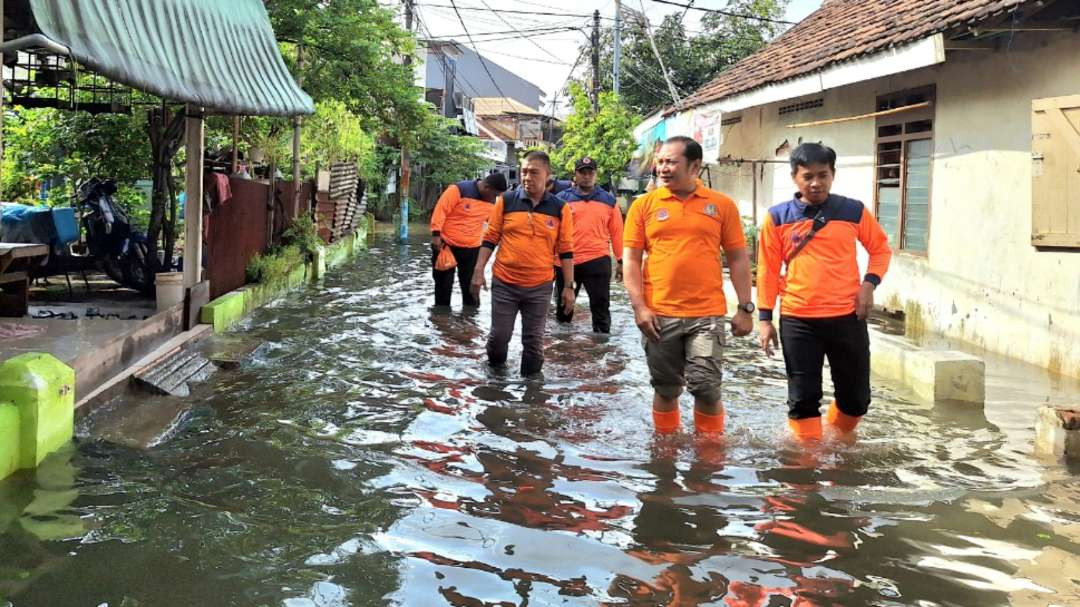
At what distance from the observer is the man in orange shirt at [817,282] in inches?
202

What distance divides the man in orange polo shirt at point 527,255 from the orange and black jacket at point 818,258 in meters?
2.39

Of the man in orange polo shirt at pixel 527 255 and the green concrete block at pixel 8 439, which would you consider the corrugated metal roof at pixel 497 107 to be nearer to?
the man in orange polo shirt at pixel 527 255

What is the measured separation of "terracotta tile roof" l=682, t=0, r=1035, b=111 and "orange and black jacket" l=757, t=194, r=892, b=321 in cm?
376

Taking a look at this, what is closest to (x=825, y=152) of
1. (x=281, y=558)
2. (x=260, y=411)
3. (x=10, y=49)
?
(x=281, y=558)

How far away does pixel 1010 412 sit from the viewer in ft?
21.4

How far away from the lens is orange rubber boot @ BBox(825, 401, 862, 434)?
17.9 ft

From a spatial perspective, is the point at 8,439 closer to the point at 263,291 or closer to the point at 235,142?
the point at 263,291

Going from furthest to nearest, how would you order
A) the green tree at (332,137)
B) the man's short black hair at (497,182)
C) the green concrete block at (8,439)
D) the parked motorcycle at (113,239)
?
the green tree at (332,137) < the man's short black hair at (497,182) < the parked motorcycle at (113,239) < the green concrete block at (8,439)

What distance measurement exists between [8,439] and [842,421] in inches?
186

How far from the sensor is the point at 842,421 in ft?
18.1

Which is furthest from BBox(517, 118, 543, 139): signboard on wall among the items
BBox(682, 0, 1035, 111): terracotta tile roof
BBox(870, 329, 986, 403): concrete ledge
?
BBox(870, 329, 986, 403): concrete ledge

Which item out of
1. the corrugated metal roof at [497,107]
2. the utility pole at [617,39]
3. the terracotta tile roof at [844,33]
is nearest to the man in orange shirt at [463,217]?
the terracotta tile roof at [844,33]

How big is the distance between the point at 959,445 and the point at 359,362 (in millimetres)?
4936

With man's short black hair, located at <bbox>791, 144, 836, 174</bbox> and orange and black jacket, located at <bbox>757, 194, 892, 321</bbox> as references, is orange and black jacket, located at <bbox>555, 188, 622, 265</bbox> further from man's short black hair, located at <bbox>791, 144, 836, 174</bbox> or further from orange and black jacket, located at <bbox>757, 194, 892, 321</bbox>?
man's short black hair, located at <bbox>791, 144, 836, 174</bbox>
